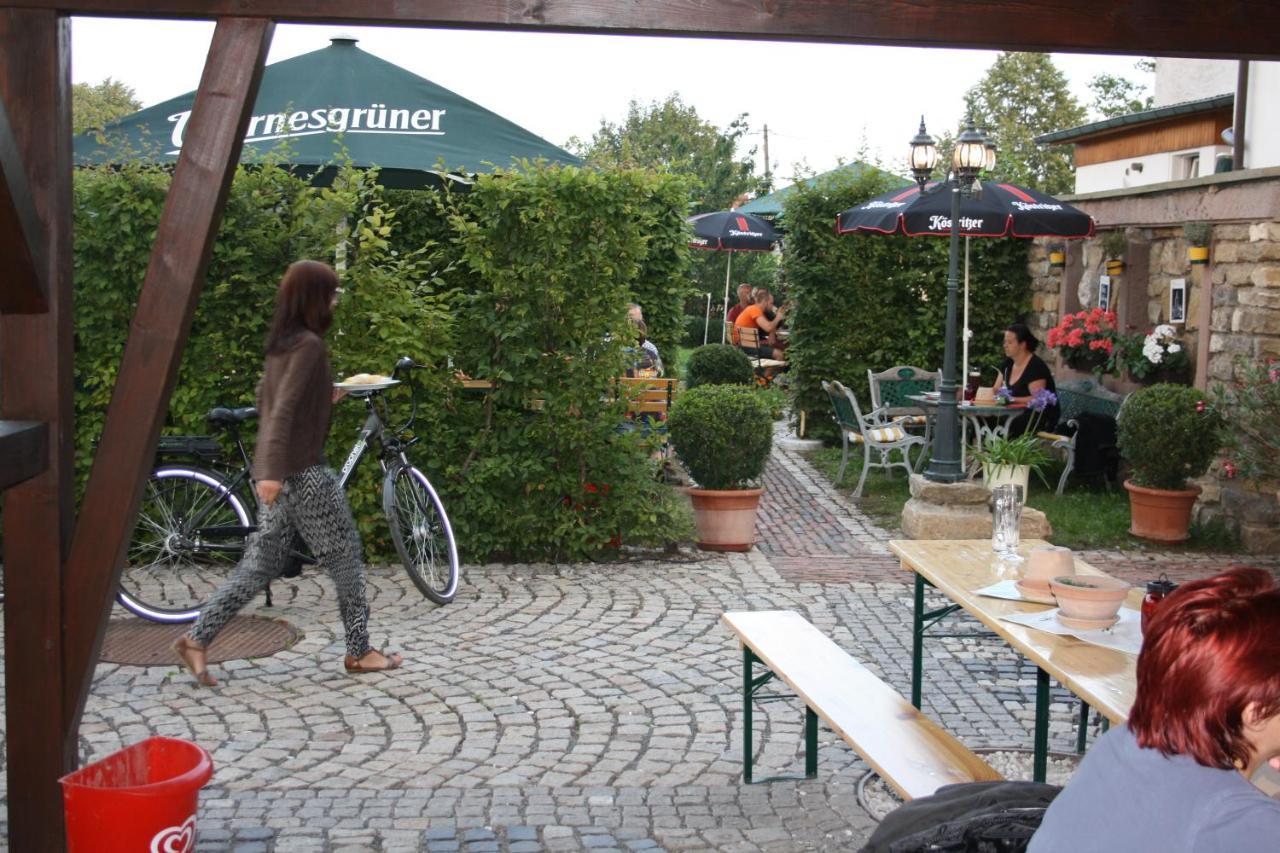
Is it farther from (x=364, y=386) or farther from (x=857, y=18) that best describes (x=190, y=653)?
(x=857, y=18)

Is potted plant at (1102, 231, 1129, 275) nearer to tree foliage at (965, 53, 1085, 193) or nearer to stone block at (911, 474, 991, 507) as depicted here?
stone block at (911, 474, 991, 507)

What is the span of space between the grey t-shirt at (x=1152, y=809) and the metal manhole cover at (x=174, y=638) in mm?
4687

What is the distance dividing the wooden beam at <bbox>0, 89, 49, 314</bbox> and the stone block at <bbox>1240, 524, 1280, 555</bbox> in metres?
7.85

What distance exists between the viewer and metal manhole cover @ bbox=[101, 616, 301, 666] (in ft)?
20.4

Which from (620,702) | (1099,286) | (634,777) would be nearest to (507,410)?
(620,702)

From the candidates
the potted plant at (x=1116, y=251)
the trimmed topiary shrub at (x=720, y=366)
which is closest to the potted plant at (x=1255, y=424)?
the potted plant at (x=1116, y=251)

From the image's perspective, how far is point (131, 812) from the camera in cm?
355

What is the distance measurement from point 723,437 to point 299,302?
341 cm

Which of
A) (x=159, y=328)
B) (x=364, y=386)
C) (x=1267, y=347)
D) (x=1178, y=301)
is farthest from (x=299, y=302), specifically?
(x=1178, y=301)

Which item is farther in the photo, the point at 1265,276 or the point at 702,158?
the point at 702,158

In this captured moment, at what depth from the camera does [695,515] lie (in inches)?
343

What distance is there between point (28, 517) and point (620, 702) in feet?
8.50

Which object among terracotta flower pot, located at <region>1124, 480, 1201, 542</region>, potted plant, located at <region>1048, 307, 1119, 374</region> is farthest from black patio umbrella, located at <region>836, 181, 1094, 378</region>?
terracotta flower pot, located at <region>1124, 480, 1201, 542</region>

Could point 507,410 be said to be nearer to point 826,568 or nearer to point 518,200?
point 518,200
